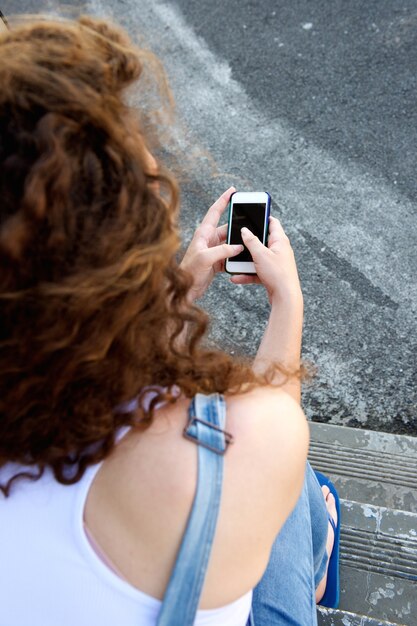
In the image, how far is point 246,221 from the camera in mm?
1701

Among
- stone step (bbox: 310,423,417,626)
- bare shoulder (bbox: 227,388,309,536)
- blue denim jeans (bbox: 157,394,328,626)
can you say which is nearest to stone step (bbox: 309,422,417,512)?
stone step (bbox: 310,423,417,626)

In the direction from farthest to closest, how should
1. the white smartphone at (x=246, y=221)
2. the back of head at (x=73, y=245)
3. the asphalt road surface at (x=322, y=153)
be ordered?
the asphalt road surface at (x=322, y=153) < the white smartphone at (x=246, y=221) < the back of head at (x=73, y=245)

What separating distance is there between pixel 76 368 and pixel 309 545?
37.3 inches

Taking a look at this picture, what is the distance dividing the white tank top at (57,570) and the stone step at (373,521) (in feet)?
3.07

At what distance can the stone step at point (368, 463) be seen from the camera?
80.8 inches

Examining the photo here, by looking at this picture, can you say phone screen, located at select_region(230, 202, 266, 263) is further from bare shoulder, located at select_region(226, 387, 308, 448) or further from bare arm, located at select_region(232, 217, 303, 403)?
bare shoulder, located at select_region(226, 387, 308, 448)

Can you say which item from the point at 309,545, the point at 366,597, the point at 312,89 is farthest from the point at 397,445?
the point at 312,89

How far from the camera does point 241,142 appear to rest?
3.41m

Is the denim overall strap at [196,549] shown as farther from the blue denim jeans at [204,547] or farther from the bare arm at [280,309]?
the bare arm at [280,309]

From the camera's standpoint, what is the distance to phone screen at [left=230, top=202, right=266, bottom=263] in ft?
5.46

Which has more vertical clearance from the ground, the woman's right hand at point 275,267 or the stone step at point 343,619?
the woman's right hand at point 275,267

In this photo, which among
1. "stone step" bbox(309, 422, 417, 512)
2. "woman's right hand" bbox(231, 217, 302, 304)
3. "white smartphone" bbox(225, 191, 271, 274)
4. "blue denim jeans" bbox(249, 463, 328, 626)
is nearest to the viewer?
"blue denim jeans" bbox(249, 463, 328, 626)

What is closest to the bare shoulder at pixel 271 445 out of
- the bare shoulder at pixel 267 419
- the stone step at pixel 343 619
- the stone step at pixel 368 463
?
the bare shoulder at pixel 267 419

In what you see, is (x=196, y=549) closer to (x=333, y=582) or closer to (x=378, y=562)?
(x=333, y=582)
